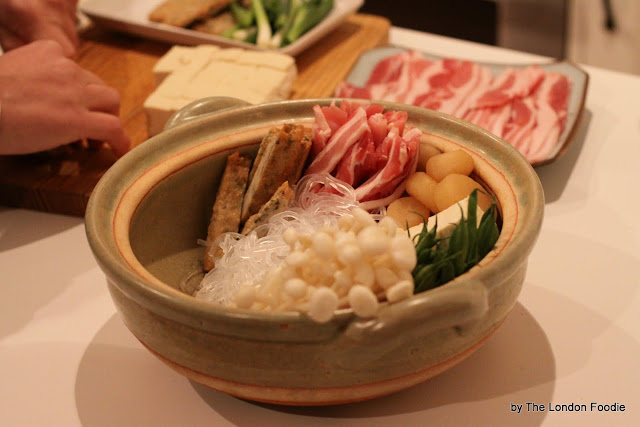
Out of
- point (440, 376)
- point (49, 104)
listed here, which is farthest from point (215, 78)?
point (440, 376)

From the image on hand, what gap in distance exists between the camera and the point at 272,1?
1.98m

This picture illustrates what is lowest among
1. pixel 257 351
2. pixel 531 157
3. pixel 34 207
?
pixel 34 207

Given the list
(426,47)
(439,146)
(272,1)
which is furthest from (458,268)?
(272,1)

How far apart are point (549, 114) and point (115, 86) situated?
105cm

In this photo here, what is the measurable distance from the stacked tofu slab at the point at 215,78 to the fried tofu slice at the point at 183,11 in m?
0.21

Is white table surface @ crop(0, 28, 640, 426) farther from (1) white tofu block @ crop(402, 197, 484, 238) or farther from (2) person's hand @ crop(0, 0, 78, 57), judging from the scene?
(2) person's hand @ crop(0, 0, 78, 57)

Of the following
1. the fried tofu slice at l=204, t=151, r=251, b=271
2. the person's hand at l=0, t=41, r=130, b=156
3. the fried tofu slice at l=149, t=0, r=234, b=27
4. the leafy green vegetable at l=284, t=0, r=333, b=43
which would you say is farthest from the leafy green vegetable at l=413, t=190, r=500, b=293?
the fried tofu slice at l=149, t=0, r=234, b=27

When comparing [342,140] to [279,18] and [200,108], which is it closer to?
[200,108]

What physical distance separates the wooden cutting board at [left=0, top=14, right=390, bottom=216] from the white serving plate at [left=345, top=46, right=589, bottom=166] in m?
0.08

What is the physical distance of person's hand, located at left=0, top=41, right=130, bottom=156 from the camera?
1.22 metres

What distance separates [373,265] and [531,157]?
706mm

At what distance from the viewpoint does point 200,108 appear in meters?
1.03

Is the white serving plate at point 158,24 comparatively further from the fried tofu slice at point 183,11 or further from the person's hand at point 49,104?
the person's hand at point 49,104

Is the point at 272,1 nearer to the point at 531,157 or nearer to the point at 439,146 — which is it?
the point at 531,157
